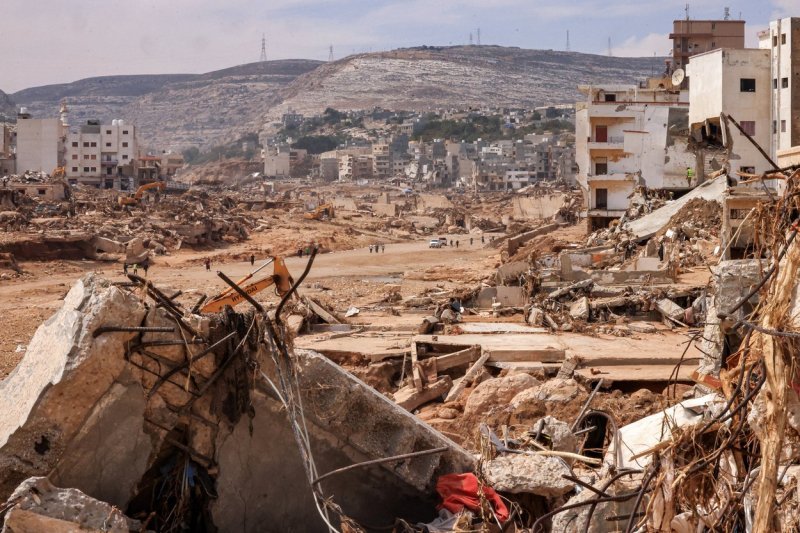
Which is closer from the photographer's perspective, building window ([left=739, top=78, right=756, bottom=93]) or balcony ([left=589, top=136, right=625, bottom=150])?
building window ([left=739, top=78, right=756, bottom=93])

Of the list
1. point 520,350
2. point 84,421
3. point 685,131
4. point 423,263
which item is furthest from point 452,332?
point 685,131

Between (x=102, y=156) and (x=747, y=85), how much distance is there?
66.8 m

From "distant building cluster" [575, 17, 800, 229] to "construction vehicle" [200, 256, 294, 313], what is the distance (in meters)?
19.6

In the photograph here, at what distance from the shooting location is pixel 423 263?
4103cm

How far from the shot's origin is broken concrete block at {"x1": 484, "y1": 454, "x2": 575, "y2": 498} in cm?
522

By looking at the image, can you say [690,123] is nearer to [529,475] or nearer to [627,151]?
[627,151]

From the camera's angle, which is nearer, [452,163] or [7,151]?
[7,151]

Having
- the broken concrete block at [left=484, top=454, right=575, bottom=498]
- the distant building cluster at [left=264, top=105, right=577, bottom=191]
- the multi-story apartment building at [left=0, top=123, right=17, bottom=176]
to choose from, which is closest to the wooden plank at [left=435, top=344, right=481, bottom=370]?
the broken concrete block at [left=484, top=454, right=575, bottom=498]

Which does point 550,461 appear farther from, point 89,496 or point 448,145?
point 448,145

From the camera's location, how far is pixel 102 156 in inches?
3536

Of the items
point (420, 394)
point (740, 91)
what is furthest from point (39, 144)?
point (420, 394)

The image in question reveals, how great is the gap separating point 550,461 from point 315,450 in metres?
1.46

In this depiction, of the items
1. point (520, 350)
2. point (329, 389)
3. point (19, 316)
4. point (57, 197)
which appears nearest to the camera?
point (329, 389)

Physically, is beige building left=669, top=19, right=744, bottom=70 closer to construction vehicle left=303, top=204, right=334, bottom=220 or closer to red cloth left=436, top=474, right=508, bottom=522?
construction vehicle left=303, top=204, right=334, bottom=220
